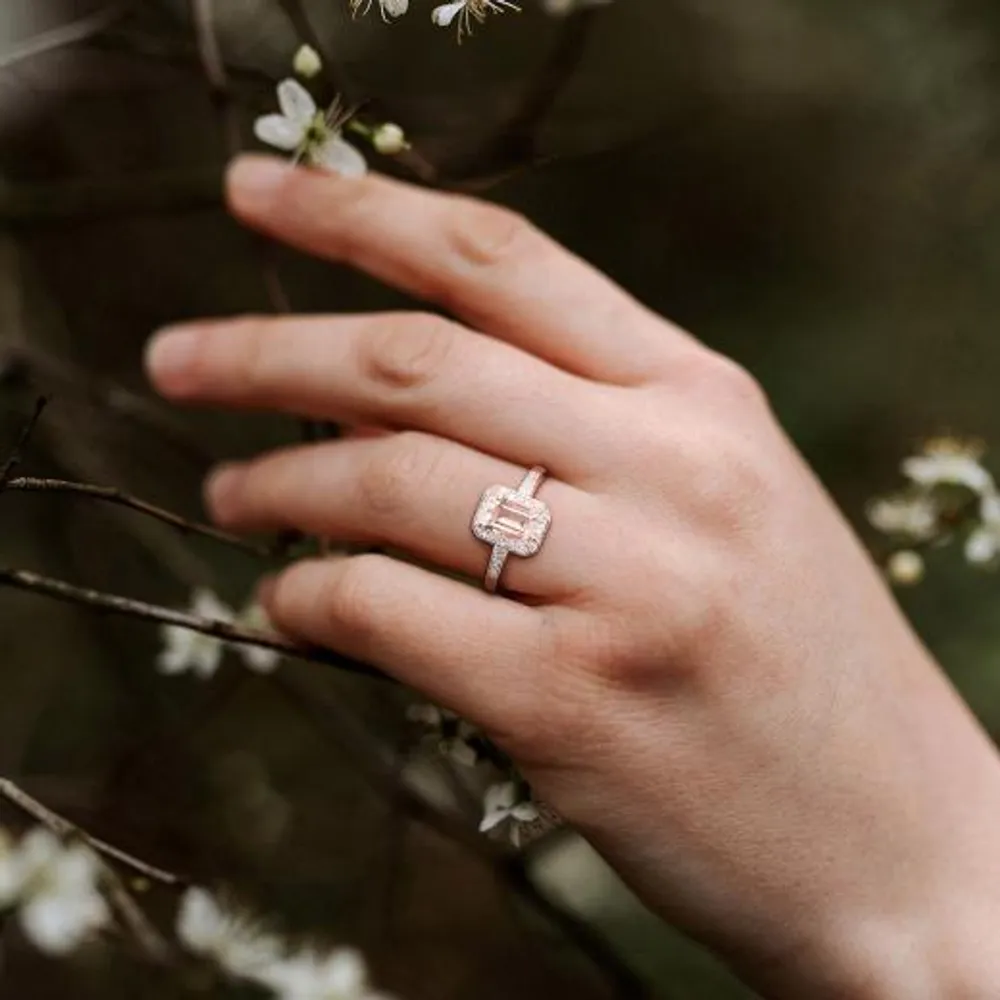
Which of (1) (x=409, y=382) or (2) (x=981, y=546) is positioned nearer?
(1) (x=409, y=382)

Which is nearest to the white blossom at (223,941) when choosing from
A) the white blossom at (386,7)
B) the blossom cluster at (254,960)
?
the blossom cluster at (254,960)

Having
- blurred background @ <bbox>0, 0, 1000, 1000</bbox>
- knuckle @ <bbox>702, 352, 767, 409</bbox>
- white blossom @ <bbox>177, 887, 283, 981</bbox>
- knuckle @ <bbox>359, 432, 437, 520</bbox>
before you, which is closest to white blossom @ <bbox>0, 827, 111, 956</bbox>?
white blossom @ <bbox>177, 887, 283, 981</bbox>

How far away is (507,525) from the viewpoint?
853mm

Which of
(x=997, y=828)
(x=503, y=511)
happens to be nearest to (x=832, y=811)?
(x=997, y=828)

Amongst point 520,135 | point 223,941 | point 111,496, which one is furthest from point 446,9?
point 223,941

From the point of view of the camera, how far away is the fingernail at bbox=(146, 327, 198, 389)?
109 cm

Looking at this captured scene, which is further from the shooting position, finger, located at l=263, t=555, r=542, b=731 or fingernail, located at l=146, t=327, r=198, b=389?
fingernail, located at l=146, t=327, r=198, b=389

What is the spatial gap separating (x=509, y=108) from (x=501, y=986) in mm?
1297

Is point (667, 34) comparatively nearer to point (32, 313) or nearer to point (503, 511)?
point (32, 313)

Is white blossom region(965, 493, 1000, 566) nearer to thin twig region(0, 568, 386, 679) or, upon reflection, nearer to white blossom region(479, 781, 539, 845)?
white blossom region(479, 781, 539, 845)

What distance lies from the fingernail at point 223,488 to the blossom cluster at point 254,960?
35 cm

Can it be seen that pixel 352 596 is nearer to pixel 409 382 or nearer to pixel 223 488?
pixel 409 382

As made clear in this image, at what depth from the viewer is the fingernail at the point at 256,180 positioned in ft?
3.48

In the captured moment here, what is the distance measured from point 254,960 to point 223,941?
0.04 m
